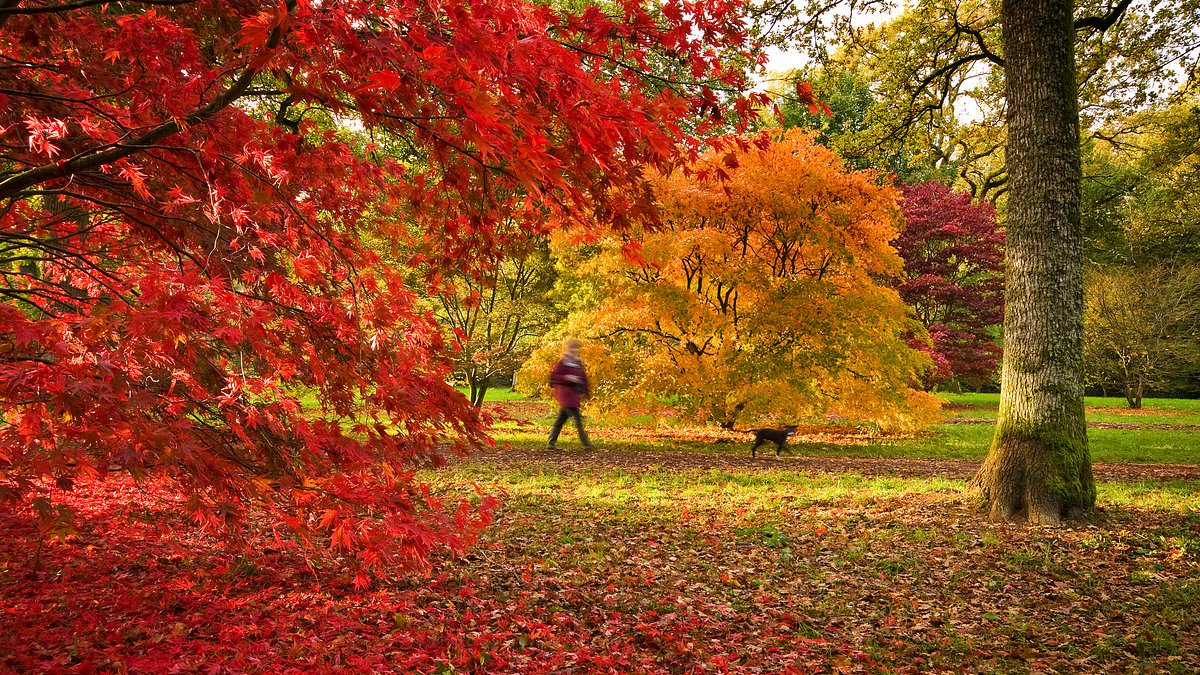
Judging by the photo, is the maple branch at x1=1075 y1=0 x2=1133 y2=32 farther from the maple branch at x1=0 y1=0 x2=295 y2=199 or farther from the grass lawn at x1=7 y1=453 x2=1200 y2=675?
the maple branch at x1=0 y1=0 x2=295 y2=199

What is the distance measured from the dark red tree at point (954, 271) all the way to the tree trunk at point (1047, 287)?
19065 mm

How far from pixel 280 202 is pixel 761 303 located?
1065 cm

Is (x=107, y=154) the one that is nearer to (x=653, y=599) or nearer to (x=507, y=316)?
(x=653, y=599)

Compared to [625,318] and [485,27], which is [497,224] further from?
[625,318]

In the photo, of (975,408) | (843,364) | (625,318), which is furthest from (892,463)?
(975,408)

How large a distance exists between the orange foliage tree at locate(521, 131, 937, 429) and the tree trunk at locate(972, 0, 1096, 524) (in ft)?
18.9

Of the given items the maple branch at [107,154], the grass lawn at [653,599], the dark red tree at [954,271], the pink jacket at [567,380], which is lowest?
the grass lawn at [653,599]

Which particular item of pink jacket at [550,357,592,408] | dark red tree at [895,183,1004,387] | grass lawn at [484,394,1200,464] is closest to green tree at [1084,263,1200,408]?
dark red tree at [895,183,1004,387]

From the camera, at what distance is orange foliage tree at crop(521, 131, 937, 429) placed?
12.6 meters

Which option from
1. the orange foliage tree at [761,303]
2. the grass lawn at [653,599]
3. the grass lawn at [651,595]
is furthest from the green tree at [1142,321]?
the grass lawn at [653,599]

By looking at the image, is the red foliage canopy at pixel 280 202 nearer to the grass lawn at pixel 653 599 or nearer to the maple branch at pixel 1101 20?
the grass lawn at pixel 653 599

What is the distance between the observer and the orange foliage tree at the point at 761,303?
12.6 metres

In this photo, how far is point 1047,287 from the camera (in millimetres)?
6402

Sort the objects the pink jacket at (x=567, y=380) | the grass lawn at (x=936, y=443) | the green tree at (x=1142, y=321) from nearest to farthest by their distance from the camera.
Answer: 1. the pink jacket at (x=567, y=380)
2. the grass lawn at (x=936, y=443)
3. the green tree at (x=1142, y=321)
